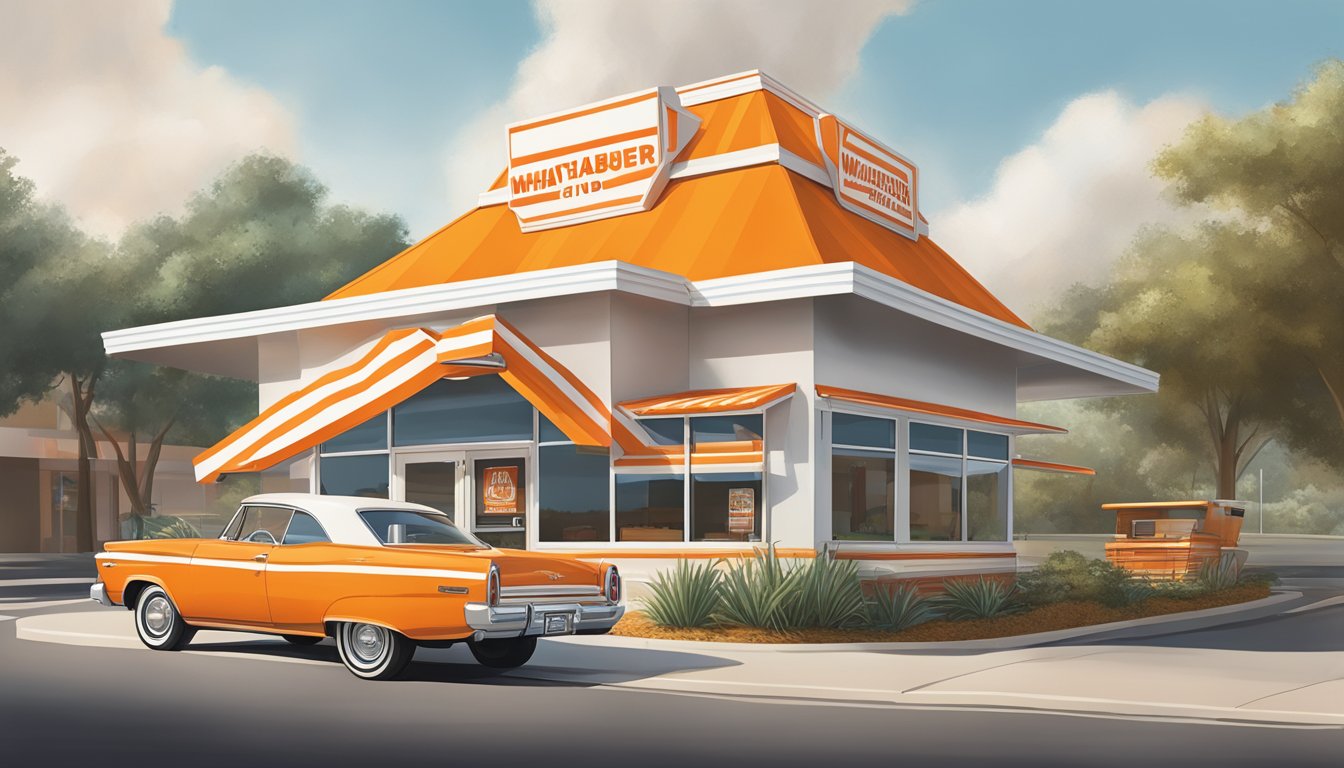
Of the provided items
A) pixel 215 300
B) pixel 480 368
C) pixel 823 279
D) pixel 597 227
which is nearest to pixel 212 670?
pixel 480 368

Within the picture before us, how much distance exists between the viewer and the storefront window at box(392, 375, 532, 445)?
2189 cm

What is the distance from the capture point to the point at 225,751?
33.8 ft

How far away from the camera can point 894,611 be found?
1912cm

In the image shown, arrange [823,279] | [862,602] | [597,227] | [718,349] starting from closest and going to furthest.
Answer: [862,602], [823,279], [718,349], [597,227]

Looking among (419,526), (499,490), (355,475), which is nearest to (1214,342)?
(499,490)

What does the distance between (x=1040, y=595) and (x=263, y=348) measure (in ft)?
43.4

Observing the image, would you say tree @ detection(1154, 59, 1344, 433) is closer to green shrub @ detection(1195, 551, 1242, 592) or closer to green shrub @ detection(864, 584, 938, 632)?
green shrub @ detection(1195, 551, 1242, 592)

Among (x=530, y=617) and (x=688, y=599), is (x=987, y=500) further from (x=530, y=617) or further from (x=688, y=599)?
(x=530, y=617)

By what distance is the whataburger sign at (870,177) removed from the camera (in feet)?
80.9

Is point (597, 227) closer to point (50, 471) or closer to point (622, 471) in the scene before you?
point (622, 471)

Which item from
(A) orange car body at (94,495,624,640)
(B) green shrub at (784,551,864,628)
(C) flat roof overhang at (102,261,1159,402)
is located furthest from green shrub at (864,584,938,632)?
(A) orange car body at (94,495,624,640)

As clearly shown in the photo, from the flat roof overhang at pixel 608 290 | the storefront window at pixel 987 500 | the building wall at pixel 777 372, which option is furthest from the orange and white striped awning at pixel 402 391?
the storefront window at pixel 987 500

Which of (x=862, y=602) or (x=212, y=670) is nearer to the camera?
(x=212, y=670)

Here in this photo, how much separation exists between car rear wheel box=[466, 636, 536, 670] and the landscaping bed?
3.00 metres
